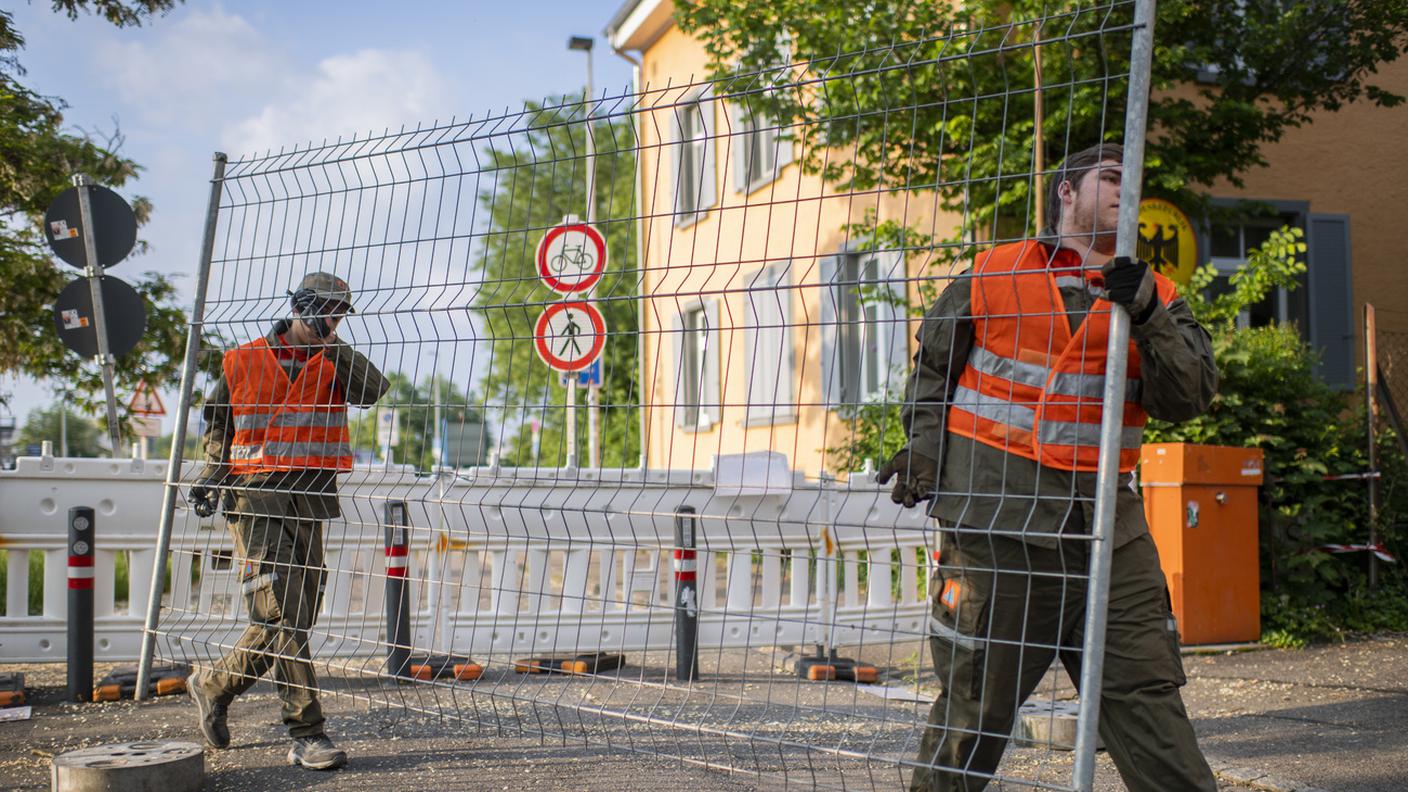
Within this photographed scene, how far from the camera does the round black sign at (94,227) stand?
789 centimetres

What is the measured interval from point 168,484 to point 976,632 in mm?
4217

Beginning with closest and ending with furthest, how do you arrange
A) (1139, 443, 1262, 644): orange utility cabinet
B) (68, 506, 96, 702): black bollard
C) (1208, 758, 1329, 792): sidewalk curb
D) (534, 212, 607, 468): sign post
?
1. (534, 212, 607, 468): sign post
2. (1208, 758, 1329, 792): sidewalk curb
3. (68, 506, 96, 702): black bollard
4. (1139, 443, 1262, 644): orange utility cabinet

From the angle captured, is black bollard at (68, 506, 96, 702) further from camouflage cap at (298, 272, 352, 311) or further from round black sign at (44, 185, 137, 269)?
camouflage cap at (298, 272, 352, 311)

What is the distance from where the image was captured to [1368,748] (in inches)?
231

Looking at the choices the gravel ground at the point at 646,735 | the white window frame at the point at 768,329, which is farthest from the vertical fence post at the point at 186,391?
the white window frame at the point at 768,329

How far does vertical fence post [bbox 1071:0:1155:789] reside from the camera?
3.25m

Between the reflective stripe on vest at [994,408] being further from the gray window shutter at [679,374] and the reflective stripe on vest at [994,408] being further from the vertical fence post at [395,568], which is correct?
the vertical fence post at [395,568]

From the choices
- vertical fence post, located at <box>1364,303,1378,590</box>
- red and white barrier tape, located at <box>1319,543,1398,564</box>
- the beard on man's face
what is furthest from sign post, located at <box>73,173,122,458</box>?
vertical fence post, located at <box>1364,303,1378,590</box>

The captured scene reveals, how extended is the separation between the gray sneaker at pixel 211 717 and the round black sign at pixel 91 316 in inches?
116

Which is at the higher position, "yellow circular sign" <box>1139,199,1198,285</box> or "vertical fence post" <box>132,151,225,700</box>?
"yellow circular sign" <box>1139,199,1198,285</box>

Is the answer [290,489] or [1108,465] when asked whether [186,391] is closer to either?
[290,489]

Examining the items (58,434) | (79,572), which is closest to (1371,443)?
(79,572)

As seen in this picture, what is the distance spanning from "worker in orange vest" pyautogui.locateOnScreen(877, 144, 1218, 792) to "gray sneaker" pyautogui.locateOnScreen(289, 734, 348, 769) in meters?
2.75

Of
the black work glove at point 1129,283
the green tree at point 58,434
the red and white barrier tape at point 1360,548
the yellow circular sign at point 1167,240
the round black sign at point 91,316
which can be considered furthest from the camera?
the green tree at point 58,434
